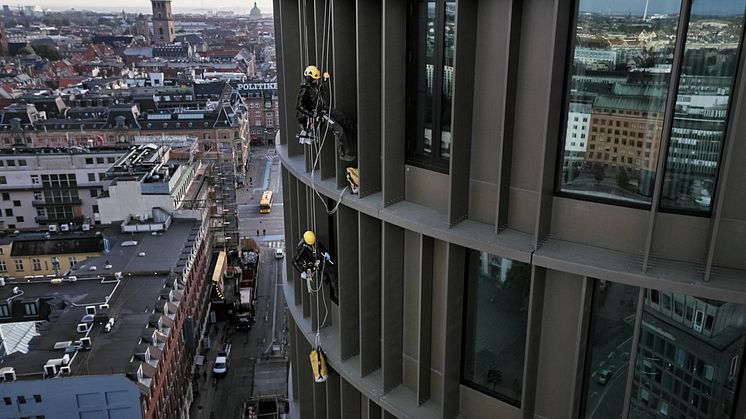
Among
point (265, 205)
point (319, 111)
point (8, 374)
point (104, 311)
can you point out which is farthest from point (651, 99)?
point (265, 205)

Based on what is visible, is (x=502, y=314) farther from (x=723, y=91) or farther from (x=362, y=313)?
(x=723, y=91)

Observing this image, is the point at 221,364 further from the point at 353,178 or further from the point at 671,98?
the point at 671,98

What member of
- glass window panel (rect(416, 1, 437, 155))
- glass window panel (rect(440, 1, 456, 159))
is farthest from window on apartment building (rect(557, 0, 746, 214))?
glass window panel (rect(416, 1, 437, 155))

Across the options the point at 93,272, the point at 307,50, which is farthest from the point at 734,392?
the point at 93,272

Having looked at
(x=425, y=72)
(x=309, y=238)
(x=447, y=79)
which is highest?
(x=425, y=72)

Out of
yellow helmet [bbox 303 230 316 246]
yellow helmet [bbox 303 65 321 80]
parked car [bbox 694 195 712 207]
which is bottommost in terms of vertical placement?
yellow helmet [bbox 303 230 316 246]

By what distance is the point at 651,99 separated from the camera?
31.3 feet

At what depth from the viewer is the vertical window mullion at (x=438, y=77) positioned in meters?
11.6

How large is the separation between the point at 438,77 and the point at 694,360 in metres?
6.65

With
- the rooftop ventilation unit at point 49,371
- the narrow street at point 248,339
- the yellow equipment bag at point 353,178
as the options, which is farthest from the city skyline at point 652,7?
the narrow street at point 248,339

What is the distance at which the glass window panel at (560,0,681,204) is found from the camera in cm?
933

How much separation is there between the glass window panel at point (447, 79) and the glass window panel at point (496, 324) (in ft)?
7.36

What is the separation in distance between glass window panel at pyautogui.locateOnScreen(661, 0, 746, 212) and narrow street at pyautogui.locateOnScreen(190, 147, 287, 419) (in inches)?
1763

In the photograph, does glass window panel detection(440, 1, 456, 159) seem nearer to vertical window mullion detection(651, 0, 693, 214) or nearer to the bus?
vertical window mullion detection(651, 0, 693, 214)
